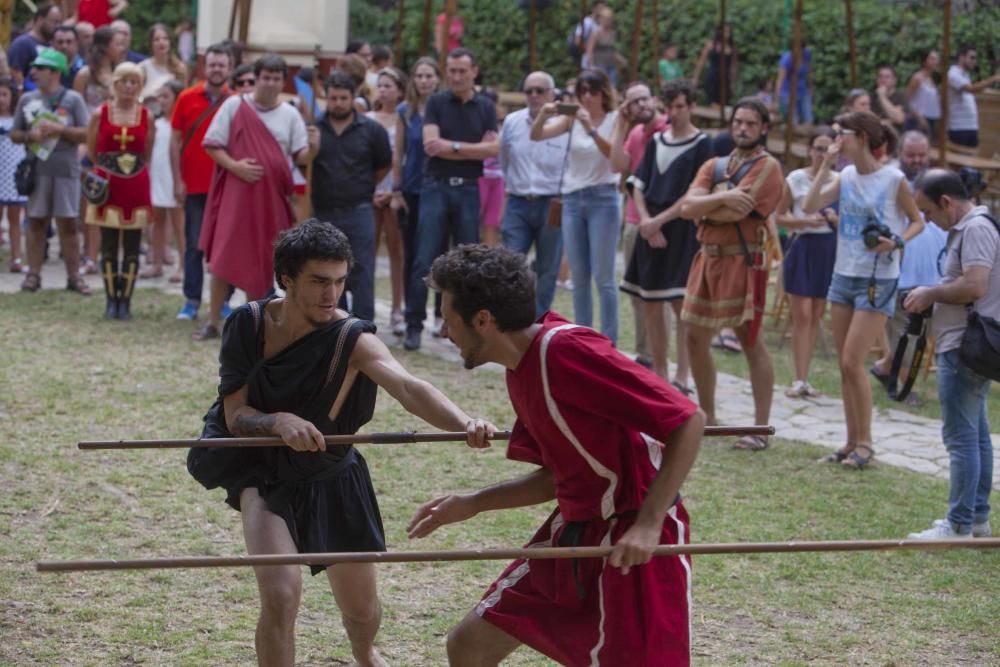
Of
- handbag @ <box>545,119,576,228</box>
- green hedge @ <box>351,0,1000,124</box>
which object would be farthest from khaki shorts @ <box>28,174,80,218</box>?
green hedge @ <box>351,0,1000,124</box>

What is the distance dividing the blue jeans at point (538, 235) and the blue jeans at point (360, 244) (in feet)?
3.26

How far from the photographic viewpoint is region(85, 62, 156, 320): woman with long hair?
412 inches

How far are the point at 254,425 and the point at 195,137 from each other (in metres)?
7.01

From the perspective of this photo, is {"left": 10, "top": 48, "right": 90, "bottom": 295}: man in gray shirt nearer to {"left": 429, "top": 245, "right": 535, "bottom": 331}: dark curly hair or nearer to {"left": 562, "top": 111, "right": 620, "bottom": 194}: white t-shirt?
{"left": 562, "top": 111, "right": 620, "bottom": 194}: white t-shirt

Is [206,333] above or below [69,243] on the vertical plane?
below

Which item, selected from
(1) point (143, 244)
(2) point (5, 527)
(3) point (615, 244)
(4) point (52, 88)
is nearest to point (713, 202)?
(3) point (615, 244)

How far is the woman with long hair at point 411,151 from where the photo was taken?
1045cm

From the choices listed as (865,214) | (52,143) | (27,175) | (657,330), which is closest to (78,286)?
(27,175)

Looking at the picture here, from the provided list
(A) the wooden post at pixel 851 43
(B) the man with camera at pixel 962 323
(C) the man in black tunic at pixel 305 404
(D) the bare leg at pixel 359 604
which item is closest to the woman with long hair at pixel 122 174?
(A) the wooden post at pixel 851 43

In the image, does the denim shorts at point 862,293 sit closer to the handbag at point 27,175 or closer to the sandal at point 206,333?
the sandal at point 206,333

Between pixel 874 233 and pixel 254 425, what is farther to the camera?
pixel 874 233

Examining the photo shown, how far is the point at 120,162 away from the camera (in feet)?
34.7

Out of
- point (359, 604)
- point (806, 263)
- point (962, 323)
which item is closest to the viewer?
point (359, 604)

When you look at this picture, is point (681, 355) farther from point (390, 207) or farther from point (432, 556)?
point (432, 556)
